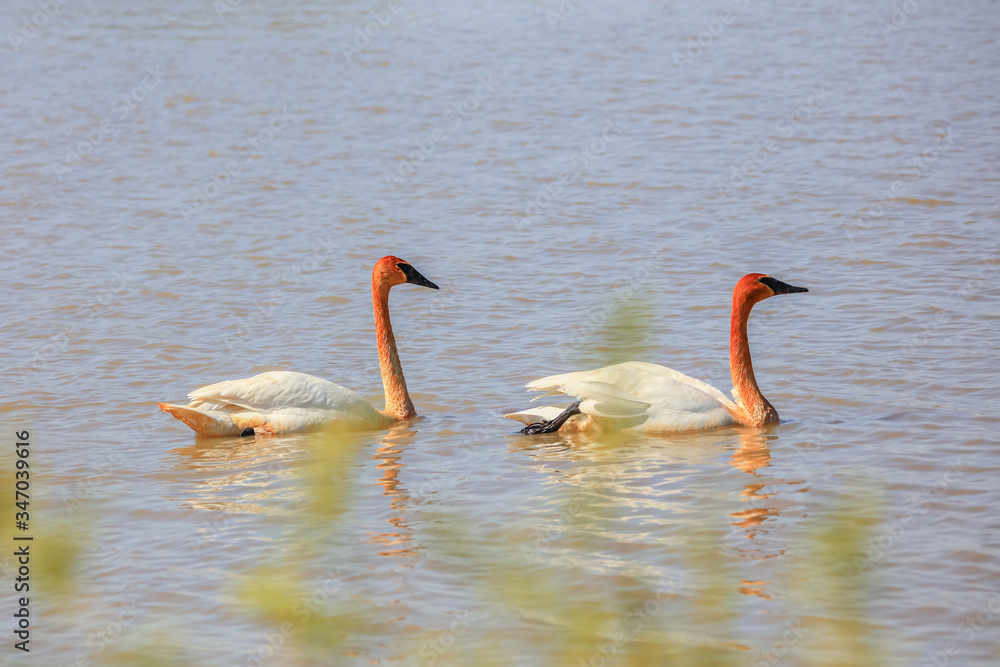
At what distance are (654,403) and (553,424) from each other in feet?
2.03

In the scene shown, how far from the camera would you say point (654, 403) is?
746cm

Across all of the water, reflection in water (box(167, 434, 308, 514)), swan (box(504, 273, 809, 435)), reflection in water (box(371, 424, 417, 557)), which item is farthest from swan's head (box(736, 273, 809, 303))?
reflection in water (box(167, 434, 308, 514))

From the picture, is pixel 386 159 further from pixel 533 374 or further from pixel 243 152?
pixel 533 374

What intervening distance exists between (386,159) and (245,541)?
10.1 meters

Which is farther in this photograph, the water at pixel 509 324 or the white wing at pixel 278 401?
the white wing at pixel 278 401

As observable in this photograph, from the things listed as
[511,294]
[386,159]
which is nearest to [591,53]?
[386,159]

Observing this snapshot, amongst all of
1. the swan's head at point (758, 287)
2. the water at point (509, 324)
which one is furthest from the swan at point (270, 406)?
the swan's head at point (758, 287)

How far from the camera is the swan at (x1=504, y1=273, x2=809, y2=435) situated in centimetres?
744

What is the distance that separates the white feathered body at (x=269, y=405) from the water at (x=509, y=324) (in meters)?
0.19

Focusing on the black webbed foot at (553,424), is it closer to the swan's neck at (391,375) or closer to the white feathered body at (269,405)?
the swan's neck at (391,375)

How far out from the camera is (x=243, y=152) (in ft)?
52.3

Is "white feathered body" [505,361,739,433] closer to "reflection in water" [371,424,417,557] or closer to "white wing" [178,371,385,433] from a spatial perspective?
"reflection in water" [371,424,417,557]

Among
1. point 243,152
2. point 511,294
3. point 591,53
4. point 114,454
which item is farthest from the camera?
point 591,53

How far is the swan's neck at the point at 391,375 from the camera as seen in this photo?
8.12m
